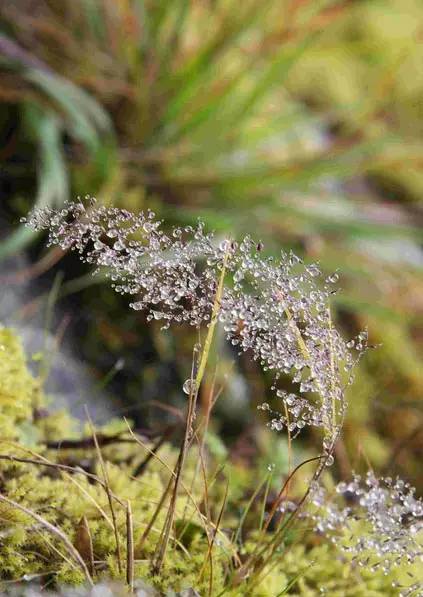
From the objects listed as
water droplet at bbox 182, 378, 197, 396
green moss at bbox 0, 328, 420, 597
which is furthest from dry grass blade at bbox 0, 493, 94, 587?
water droplet at bbox 182, 378, 197, 396

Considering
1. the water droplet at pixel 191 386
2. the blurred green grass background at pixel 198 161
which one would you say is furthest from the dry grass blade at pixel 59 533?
the blurred green grass background at pixel 198 161

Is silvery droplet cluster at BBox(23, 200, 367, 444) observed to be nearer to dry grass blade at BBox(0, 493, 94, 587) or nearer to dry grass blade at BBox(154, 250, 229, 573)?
dry grass blade at BBox(154, 250, 229, 573)

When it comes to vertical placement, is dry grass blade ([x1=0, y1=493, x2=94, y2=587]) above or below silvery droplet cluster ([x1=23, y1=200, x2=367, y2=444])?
below

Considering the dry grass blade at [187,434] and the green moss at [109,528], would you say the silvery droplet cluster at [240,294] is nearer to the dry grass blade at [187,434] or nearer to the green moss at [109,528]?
the dry grass blade at [187,434]

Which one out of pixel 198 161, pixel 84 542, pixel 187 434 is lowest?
pixel 84 542

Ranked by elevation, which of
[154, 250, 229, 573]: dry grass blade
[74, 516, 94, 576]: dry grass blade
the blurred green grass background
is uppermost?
the blurred green grass background

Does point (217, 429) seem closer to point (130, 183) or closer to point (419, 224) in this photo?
point (130, 183)

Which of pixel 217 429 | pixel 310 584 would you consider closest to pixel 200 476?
pixel 310 584

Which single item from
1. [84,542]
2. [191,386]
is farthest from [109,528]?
[191,386]

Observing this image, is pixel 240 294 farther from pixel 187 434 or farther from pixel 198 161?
pixel 198 161
